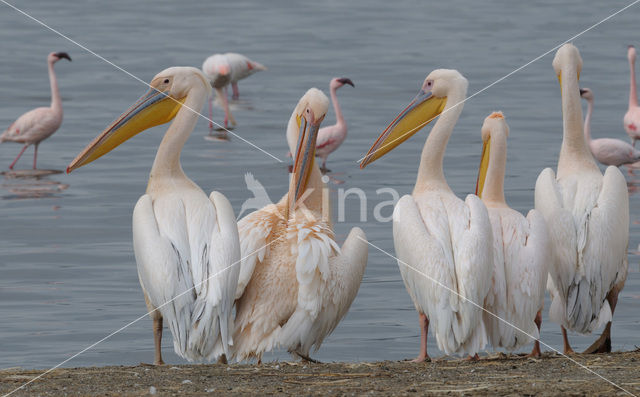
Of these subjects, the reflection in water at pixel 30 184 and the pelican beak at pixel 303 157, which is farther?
the reflection in water at pixel 30 184

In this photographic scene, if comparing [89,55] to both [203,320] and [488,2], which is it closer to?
[488,2]

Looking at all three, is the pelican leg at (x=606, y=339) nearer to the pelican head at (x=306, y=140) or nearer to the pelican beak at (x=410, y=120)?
the pelican beak at (x=410, y=120)

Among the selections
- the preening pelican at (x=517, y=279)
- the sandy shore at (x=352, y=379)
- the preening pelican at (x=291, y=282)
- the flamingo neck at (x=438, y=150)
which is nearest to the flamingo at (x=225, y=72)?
the flamingo neck at (x=438, y=150)

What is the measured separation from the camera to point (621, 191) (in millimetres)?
5883

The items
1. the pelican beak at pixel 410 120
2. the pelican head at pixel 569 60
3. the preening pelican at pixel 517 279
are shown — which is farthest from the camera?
the pelican head at pixel 569 60

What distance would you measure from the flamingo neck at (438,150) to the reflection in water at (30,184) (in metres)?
6.72

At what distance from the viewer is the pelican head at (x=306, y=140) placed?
6105mm

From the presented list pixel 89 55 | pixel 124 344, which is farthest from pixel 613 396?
pixel 89 55

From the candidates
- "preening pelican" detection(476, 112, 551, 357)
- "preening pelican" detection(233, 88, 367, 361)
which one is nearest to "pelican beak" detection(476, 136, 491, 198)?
"preening pelican" detection(476, 112, 551, 357)

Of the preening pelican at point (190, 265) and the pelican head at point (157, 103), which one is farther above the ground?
the pelican head at point (157, 103)

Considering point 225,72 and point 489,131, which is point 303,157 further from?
point 225,72

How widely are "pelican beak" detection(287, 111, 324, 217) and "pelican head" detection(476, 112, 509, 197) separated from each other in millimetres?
867

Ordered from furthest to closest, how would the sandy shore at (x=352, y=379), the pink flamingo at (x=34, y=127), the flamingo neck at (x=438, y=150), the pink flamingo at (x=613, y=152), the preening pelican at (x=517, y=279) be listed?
1. the pink flamingo at (x=34, y=127)
2. the pink flamingo at (x=613, y=152)
3. the flamingo neck at (x=438, y=150)
4. the preening pelican at (x=517, y=279)
5. the sandy shore at (x=352, y=379)

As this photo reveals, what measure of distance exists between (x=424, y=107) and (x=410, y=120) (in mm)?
129
